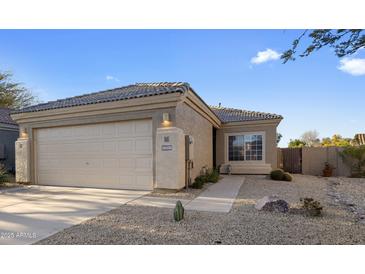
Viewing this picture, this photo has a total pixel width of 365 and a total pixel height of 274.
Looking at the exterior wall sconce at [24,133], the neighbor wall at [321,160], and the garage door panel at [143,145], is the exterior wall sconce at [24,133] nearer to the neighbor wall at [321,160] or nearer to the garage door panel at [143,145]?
the garage door panel at [143,145]

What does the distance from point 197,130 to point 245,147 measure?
5518 millimetres

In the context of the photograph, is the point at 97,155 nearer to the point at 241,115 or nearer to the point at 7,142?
the point at 7,142

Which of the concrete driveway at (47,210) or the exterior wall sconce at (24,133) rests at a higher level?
the exterior wall sconce at (24,133)

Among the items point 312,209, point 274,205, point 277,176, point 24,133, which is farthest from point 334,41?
point 24,133

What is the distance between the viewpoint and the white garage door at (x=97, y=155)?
28.0 feet

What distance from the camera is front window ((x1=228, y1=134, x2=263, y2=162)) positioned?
47.3ft

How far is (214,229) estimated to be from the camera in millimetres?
4328

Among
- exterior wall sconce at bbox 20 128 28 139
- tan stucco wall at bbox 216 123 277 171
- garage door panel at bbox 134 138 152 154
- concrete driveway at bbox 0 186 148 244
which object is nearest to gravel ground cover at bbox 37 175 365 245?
concrete driveway at bbox 0 186 148 244

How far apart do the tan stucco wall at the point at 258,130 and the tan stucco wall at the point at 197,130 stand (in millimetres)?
2300

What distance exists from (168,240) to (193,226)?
809mm

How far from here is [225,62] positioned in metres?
8.96

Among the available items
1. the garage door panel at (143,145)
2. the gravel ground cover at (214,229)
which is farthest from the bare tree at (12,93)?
the gravel ground cover at (214,229)

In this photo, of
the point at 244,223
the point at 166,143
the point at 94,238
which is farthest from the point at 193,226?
the point at 166,143
